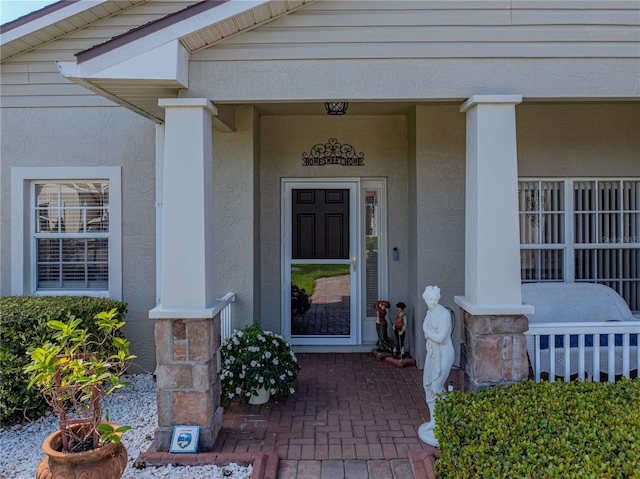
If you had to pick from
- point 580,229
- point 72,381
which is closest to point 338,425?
point 72,381

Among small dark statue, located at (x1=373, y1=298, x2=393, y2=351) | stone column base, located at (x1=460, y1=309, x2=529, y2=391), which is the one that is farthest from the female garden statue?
small dark statue, located at (x1=373, y1=298, x2=393, y2=351)

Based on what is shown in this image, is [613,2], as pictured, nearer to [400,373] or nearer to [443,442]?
[443,442]

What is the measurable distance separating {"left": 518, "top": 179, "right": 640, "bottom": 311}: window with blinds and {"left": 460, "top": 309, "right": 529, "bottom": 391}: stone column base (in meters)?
2.23

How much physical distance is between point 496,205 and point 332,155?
2.75m

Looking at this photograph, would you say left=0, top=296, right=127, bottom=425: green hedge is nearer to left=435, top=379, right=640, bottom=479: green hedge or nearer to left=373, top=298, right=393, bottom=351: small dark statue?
left=373, top=298, right=393, bottom=351: small dark statue

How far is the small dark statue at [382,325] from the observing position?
5.84 metres

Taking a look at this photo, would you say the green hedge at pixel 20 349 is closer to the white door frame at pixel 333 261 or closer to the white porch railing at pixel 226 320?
the white porch railing at pixel 226 320

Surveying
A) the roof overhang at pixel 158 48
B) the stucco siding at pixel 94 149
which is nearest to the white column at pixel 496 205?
the roof overhang at pixel 158 48

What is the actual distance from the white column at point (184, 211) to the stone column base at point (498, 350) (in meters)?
2.15

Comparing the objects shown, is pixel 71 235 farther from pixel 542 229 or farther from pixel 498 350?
pixel 542 229

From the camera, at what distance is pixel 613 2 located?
373 cm

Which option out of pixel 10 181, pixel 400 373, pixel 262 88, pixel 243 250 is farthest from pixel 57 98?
pixel 400 373

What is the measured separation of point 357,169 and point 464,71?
2.40m

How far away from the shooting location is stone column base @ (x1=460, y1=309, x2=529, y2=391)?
11.9 feet
